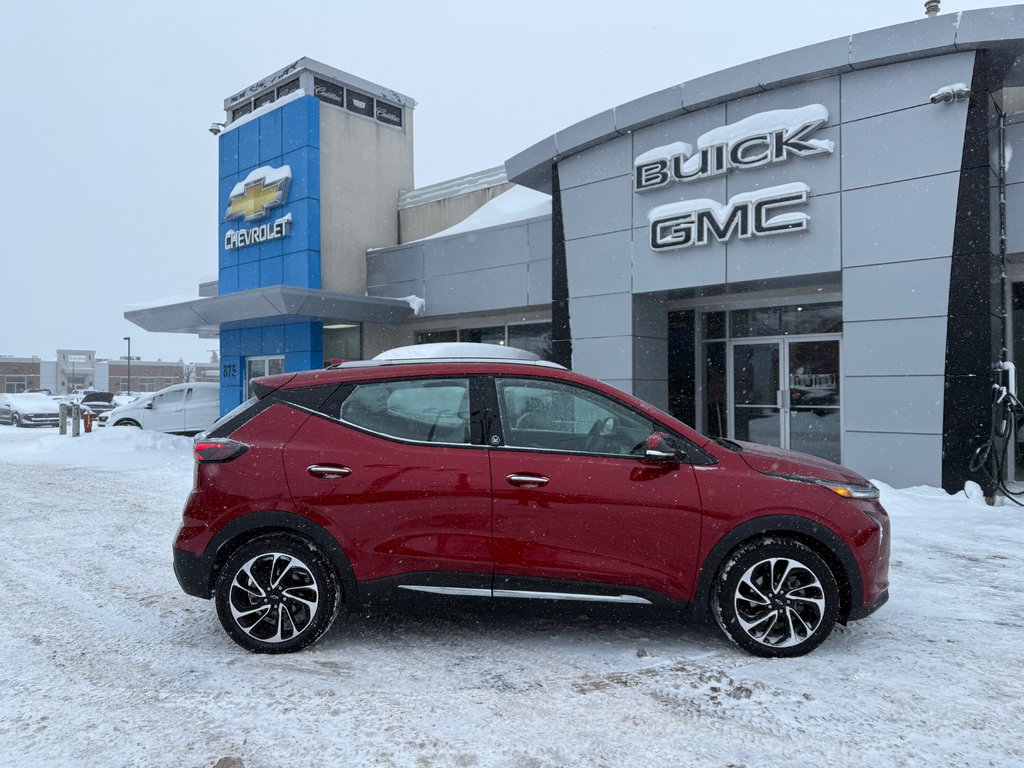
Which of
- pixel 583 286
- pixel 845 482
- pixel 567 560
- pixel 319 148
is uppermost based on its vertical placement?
pixel 319 148

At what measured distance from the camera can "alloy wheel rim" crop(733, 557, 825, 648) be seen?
393 cm

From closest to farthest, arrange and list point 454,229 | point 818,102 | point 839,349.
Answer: point 818,102, point 839,349, point 454,229

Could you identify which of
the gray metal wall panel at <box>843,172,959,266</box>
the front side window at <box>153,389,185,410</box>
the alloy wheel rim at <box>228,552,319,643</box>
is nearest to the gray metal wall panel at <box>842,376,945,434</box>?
the gray metal wall panel at <box>843,172,959,266</box>

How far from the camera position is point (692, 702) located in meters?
3.42

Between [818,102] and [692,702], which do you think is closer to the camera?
[692,702]

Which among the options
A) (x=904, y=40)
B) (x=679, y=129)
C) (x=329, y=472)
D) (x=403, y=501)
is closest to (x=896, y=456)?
(x=904, y=40)

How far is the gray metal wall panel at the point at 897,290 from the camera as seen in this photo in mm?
8945

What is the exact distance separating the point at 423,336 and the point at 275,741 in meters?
14.7

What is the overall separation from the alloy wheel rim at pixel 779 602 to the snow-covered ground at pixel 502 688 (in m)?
0.15

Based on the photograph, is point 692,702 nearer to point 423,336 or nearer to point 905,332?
point 905,332

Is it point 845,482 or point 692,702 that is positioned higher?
point 845,482

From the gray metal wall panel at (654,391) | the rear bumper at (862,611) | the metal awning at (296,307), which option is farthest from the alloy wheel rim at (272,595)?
the metal awning at (296,307)

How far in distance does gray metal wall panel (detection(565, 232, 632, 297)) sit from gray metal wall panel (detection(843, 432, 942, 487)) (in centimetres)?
434

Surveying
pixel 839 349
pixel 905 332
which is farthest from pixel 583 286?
pixel 905 332
